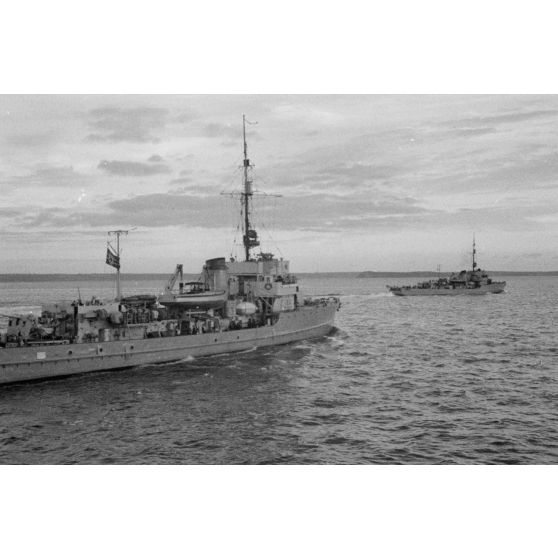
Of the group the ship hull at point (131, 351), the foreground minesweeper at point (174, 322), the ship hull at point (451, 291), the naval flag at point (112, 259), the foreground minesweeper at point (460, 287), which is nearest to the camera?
the naval flag at point (112, 259)

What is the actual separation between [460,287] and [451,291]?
5.14 ft

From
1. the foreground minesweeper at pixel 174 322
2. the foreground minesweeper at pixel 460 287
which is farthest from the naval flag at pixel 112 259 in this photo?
the foreground minesweeper at pixel 460 287

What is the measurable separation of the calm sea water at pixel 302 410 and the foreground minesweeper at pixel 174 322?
61cm

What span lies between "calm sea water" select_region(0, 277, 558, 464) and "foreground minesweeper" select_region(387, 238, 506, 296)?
4476 centimetres

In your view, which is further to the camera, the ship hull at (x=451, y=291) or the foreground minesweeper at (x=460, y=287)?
the foreground minesweeper at (x=460, y=287)

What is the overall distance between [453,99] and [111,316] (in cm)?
1237

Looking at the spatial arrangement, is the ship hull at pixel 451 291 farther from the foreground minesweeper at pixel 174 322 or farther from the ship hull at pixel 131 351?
the ship hull at pixel 131 351

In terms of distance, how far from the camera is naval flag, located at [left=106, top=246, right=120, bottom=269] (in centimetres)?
1443

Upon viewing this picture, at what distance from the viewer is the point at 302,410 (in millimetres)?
11562

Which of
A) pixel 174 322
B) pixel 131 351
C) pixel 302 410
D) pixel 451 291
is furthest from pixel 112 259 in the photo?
pixel 451 291

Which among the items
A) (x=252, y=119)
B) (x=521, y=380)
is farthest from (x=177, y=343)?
(x=521, y=380)

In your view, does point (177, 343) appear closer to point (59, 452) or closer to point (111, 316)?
point (111, 316)

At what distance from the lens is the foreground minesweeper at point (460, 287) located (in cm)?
6262

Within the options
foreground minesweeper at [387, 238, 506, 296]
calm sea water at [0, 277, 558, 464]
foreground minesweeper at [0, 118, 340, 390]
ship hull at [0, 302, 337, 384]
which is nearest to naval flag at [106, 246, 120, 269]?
foreground minesweeper at [0, 118, 340, 390]
